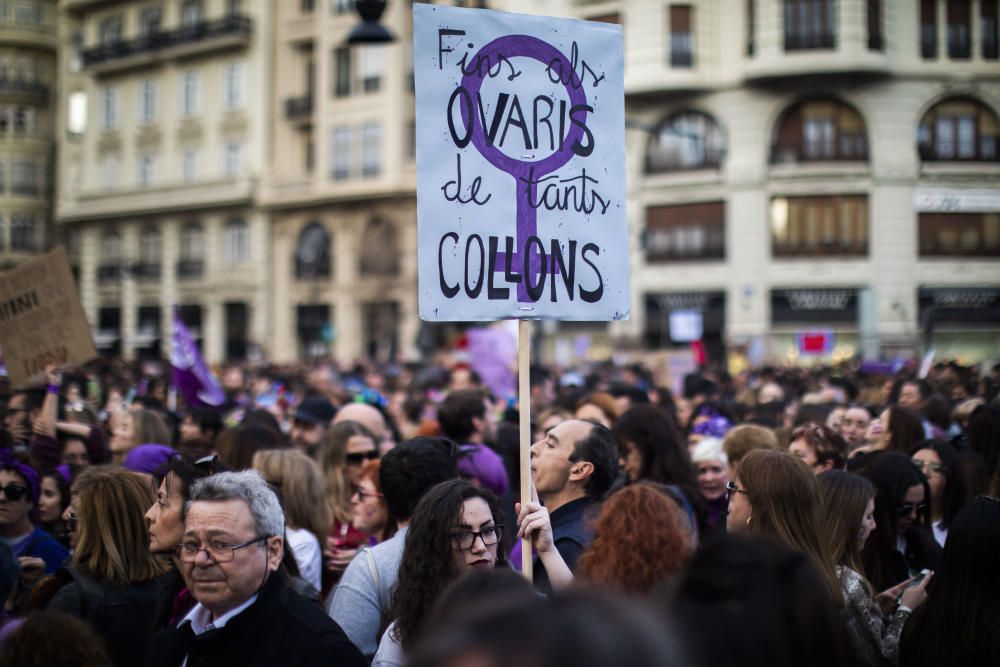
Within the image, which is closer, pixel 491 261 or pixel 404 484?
pixel 491 261

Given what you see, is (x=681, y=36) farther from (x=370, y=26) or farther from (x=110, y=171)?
(x=110, y=171)

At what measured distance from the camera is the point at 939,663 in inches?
142

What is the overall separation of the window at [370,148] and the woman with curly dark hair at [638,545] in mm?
39131

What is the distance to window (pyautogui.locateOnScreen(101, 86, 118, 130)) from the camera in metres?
50.5

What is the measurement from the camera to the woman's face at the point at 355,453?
21.5 ft

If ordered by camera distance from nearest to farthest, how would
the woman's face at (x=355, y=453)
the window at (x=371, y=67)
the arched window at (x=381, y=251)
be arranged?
1. the woman's face at (x=355, y=453)
2. the arched window at (x=381, y=251)
3. the window at (x=371, y=67)

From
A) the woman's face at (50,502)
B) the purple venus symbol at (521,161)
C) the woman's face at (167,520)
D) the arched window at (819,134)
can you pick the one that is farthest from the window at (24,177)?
the purple venus symbol at (521,161)

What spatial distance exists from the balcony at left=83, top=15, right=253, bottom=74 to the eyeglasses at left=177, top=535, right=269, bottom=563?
44.4 meters

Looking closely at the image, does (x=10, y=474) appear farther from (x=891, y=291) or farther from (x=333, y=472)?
(x=891, y=291)

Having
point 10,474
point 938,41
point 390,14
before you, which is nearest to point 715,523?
point 10,474

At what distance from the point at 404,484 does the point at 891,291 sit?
31.6 meters

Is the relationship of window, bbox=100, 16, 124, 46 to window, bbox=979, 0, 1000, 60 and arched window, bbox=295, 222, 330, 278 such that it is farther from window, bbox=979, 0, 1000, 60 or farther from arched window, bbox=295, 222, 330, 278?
window, bbox=979, 0, 1000, 60

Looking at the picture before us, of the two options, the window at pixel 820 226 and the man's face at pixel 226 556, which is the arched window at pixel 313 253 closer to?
the window at pixel 820 226

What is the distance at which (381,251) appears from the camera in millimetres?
41250
